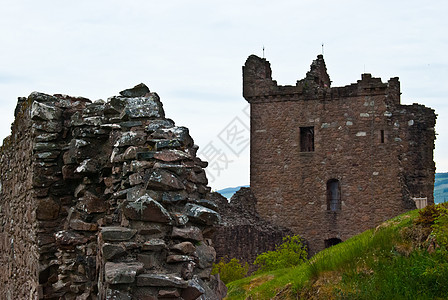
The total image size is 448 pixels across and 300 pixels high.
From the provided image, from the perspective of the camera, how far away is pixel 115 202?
7.23 meters

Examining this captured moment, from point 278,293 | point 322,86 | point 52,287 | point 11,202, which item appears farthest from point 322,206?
point 52,287

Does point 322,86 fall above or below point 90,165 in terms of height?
above

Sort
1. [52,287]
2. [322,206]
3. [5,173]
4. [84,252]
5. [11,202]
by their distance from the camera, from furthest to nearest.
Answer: [322,206] → [5,173] → [11,202] → [52,287] → [84,252]

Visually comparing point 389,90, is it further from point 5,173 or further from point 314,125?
point 5,173

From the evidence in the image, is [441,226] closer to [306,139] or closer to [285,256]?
[285,256]

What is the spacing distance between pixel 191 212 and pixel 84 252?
73.2 inches

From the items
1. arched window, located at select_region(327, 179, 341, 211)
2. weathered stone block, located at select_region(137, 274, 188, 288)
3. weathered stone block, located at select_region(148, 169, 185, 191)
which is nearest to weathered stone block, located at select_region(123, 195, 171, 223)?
weathered stone block, located at select_region(148, 169, 185, 191)

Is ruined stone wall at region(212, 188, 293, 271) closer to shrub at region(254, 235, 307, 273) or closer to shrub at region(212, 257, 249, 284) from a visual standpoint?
shrub at region(254, 235, 307, 273)

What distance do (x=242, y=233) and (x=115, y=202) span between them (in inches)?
641

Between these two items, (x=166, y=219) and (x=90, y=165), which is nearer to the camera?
(x=166, y=219)

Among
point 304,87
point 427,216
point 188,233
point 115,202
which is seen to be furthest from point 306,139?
point 188,233

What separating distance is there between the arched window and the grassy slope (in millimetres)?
15081

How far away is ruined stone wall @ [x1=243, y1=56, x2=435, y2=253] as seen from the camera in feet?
82.6

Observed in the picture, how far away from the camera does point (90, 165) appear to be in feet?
25.8
